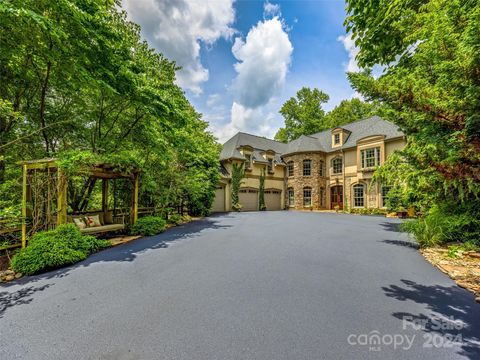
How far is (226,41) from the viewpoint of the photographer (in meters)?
10.8

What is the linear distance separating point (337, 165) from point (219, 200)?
11.9 meters

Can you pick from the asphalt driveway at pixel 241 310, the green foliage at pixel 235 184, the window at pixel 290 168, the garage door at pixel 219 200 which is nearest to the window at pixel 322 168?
the window at pixel 290 168

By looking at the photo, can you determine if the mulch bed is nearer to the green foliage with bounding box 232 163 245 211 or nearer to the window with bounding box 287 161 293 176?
the green foliage with bounding box 232 163 245 211

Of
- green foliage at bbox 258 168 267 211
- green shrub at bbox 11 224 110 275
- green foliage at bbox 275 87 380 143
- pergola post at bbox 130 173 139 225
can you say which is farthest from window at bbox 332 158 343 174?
green shrub at bbox 11 224 110 275

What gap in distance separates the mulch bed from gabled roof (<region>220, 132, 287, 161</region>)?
15.7 meters

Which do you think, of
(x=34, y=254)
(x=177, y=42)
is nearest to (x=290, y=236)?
(x=34, y=254)

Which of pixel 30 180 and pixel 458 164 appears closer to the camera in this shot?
pixel 458 164

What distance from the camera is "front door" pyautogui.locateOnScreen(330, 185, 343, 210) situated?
1981 cm

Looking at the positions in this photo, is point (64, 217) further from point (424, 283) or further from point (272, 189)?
point (272, 189)

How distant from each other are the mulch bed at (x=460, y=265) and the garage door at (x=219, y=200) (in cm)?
1500

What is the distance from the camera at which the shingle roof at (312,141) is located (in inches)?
703

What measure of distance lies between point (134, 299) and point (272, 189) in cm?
1961

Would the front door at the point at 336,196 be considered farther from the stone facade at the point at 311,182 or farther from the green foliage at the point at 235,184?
the green foliage at the point at 235,184

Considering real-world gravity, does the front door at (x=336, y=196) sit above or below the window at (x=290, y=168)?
below
